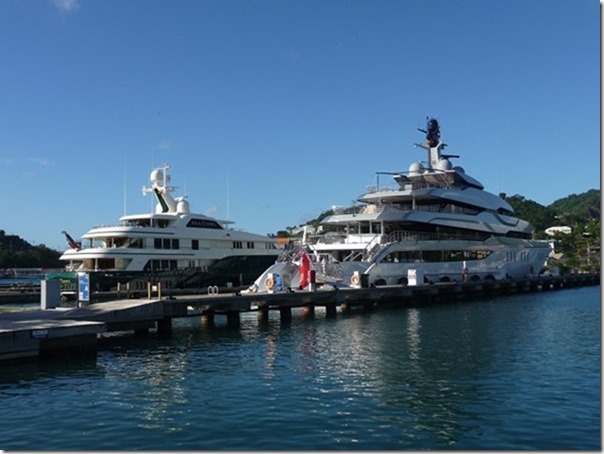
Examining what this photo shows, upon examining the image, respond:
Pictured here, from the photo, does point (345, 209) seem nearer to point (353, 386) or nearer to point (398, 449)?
point (353, 386)

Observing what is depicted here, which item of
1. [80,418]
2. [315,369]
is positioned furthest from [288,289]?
[80,418]

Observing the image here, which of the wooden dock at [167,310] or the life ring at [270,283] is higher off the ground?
the life ring at [270,283]

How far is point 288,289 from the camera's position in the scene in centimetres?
3697

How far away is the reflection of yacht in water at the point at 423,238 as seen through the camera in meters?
42.8

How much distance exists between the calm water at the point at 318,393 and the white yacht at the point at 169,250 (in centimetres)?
2286

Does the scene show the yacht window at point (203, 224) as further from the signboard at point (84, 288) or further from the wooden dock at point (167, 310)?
the signboard at point (84, 288)

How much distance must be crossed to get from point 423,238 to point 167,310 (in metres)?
25.9

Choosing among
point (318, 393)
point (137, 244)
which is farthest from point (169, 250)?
point (318, 393)

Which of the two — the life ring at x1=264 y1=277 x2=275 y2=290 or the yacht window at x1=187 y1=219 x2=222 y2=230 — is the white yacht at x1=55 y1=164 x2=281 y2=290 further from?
the life ring at x1=264 y1=277 x2=275 y2=290

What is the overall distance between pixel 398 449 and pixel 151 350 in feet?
47.3

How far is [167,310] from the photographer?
28.2 meters

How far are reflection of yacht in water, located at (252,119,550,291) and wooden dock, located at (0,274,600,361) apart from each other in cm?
216

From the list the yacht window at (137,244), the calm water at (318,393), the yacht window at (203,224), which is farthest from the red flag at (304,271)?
the yacht window at (203,224)

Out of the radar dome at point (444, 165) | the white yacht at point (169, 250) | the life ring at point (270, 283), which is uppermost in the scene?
the radar dome at point (444, 165)
